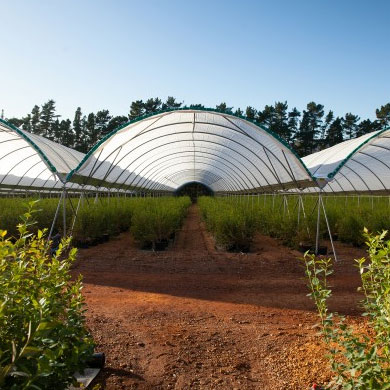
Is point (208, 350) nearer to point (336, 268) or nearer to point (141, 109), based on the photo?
point (336, 268)

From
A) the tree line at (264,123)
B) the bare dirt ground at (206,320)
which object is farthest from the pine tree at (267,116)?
the bare dirt ground at (206,320)

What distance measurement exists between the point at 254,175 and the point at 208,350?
13417mm

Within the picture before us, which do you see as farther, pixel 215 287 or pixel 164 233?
pixel 164 233

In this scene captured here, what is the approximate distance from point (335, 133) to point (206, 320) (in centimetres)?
4587

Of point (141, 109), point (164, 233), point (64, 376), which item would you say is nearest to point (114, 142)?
point (164, 233)

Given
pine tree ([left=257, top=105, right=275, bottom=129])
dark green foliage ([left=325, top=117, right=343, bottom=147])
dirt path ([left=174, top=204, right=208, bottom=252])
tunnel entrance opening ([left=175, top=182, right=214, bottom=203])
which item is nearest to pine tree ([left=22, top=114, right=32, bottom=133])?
tunnel entrance opening ([left=175, top=182, right=214, bottom=203])

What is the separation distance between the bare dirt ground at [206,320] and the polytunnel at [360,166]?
2.78 meters

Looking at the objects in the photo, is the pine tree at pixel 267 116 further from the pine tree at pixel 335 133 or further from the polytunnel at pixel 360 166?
the polytunnel at pixel 360 166

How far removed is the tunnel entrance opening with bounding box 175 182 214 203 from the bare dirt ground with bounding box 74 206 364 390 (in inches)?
1454

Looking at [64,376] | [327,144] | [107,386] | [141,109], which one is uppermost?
[141,109]

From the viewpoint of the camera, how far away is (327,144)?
154 ft

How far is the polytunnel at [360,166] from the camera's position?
9.87 meters

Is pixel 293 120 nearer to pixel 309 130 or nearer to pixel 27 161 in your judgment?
pixel 309 130

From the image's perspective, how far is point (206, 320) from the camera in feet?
14.8
